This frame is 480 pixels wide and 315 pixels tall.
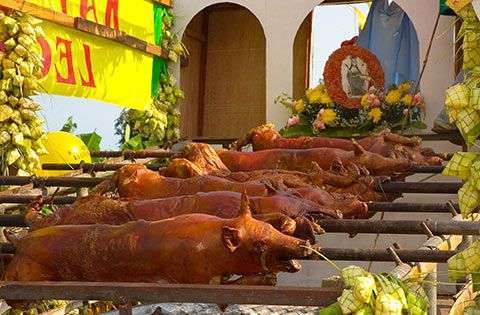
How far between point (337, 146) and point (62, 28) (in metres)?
2.91

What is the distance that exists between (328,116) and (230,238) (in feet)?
25.4

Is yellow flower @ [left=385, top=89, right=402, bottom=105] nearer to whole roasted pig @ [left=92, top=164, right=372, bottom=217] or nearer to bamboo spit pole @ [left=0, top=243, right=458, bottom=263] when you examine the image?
whole roasted pig @ [left=92, top=164, right=372, bottom=217]

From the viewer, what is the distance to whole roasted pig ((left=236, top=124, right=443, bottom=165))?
6.25 metres

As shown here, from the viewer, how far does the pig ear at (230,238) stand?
324 centimetres

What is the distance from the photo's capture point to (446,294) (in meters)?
8.27

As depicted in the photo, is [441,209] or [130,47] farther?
[130,47]

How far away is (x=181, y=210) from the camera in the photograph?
4.02 meters

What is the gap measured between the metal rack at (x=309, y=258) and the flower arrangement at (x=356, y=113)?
456cm

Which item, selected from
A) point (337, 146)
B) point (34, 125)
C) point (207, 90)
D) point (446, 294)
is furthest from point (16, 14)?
point (207, 90)

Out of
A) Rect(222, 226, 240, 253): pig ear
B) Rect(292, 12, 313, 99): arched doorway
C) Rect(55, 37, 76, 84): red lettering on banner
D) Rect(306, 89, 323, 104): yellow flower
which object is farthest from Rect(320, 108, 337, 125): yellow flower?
Rect(222, 226, 240, 253): pig ear

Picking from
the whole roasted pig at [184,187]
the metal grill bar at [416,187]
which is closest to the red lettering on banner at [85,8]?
the whole roasted pig at [184,187]

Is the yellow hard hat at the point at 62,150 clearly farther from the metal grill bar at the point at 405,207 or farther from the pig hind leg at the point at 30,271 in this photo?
the pig hind leg at the point at 30,271

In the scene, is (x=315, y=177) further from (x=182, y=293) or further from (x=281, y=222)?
(x=182, y=293)

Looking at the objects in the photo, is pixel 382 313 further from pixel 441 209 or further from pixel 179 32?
pixel 179 32
